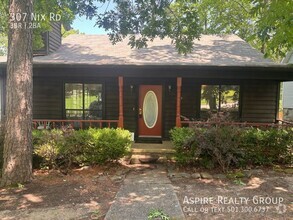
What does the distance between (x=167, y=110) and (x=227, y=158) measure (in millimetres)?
3849

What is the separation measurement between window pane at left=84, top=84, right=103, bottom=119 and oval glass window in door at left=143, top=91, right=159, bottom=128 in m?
1.68

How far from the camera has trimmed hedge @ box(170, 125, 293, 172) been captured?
6.52m

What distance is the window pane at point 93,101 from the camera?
9.81 metres

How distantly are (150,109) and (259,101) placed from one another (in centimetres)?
402

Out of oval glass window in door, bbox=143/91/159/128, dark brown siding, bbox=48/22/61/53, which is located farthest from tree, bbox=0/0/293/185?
oval glass window in door, bbox=143/91/159/128

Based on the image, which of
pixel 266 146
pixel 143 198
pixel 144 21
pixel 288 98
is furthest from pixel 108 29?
pixel 288 98

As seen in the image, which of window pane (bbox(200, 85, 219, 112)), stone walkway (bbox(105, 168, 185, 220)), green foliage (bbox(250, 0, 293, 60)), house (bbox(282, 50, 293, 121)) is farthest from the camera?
house (bbox(282, 50, 293, 121))

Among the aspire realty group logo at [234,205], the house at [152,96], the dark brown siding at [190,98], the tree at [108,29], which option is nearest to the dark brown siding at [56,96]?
the house at [152,96]

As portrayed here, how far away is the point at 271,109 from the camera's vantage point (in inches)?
384

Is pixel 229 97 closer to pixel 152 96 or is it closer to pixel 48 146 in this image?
pixel 152 96

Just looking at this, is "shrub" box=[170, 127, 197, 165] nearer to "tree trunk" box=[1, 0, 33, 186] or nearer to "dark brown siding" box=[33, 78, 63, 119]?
"tree trunk" box=[1, 0, 33, 186]

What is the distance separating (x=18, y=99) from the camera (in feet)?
18.2

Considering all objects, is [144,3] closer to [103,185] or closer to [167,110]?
[167,110]

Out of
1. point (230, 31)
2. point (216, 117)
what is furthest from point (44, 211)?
point (230, 31)
